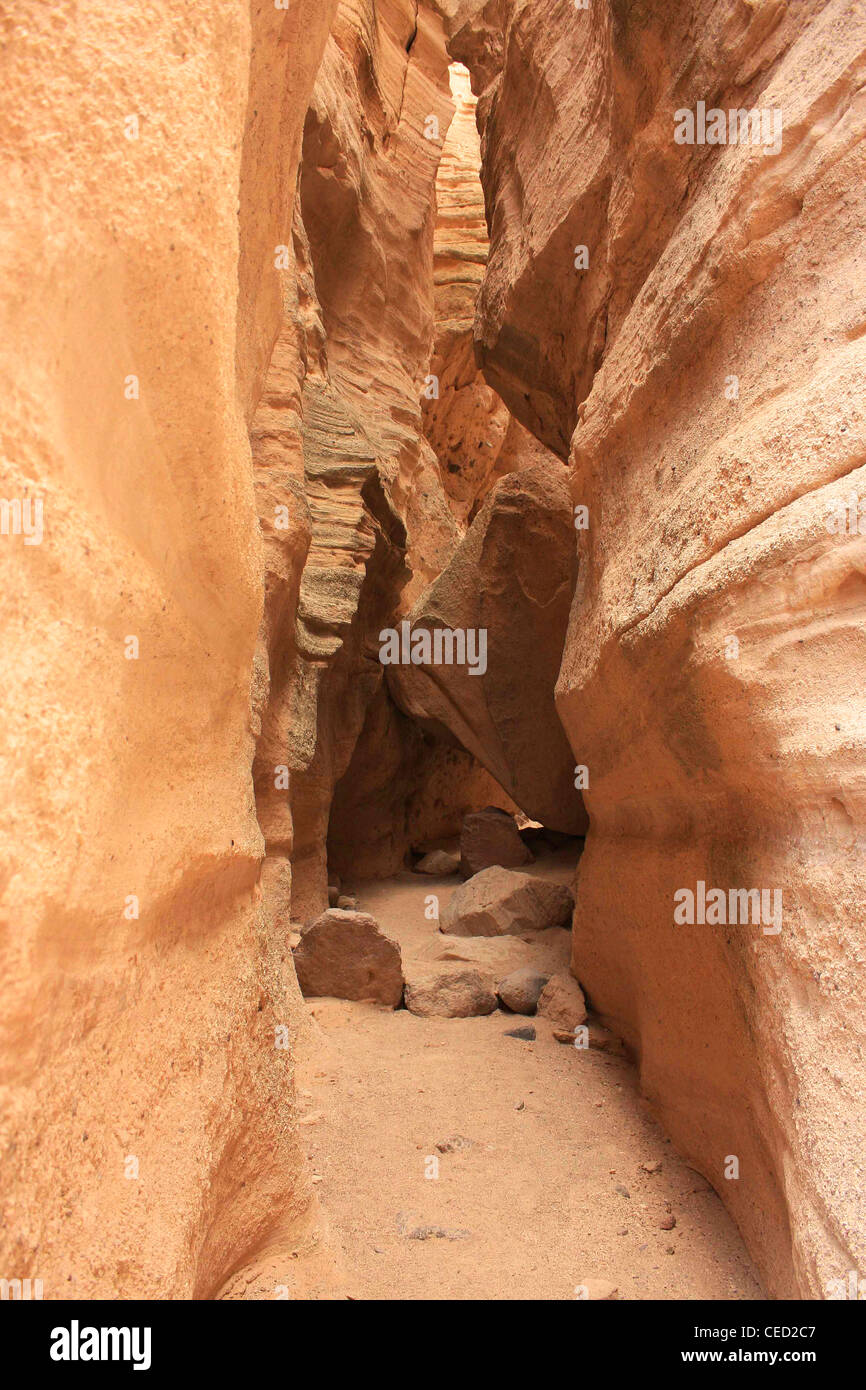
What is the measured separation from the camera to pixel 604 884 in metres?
4.14

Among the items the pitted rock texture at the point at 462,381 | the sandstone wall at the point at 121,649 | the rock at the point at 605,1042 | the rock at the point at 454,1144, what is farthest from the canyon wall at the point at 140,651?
the pitted rock texture at the point at 462,381

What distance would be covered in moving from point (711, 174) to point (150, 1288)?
376 cm

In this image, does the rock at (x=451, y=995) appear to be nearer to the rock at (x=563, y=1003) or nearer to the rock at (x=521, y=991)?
the rock at (x=521, y=991)

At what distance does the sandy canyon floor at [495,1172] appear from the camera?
2385 mm

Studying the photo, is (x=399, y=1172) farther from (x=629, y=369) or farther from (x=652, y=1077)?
(x=629, y=369)

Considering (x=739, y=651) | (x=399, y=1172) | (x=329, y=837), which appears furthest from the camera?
(x=329, y=837)

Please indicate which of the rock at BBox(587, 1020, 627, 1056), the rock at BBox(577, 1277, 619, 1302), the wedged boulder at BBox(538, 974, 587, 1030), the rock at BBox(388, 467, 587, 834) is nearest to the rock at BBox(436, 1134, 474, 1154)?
the rock at BBox(577, 1277, 619, 1302)

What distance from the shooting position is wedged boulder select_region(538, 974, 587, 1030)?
174 inches

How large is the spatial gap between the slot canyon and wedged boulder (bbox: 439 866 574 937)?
460 millimetres

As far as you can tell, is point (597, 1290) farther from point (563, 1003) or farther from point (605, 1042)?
point (563, 1003)

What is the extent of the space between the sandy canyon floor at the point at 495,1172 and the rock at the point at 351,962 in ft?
0.74

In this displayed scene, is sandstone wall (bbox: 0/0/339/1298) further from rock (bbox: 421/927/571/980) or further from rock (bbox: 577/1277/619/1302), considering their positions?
rock (bbox: 421/927/571/980)

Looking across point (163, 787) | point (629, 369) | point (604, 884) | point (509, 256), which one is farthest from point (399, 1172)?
point (509, 256)

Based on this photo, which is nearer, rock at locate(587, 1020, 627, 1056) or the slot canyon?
the slot canyon
